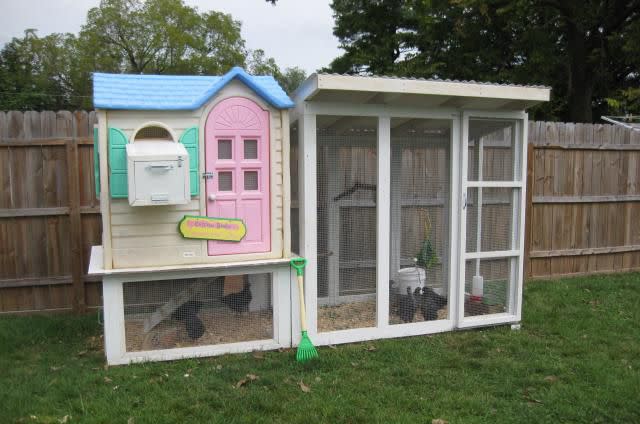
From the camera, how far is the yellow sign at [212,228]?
3598 mm

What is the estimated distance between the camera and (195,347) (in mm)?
3729

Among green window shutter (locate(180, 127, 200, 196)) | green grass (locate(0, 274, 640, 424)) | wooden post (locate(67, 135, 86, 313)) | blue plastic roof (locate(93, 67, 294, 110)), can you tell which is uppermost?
blue plastic roof (locate(93, 67, 294, 110))

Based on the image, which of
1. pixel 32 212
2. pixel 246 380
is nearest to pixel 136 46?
pixel 32 212

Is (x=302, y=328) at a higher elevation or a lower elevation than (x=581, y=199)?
lower

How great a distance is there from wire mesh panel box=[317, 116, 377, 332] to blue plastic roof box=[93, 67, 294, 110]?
62 cm

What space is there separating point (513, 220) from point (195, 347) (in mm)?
2869

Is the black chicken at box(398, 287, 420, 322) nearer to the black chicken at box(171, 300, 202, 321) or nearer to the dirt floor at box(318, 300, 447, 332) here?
the dirt floor at box(318, 300, 447, 332)

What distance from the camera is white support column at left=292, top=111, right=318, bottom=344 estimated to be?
3.81 meters

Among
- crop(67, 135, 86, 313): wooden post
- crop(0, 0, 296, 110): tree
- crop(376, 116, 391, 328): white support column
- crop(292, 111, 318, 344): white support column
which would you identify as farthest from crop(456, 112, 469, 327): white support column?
crop(0, 0, 296, 110): tree

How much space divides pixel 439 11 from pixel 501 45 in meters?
2.16

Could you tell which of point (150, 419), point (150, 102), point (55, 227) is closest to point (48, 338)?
point (55, 227)

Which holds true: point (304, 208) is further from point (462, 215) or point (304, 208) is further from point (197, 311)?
point (462, 215)

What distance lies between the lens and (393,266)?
456 centimetres

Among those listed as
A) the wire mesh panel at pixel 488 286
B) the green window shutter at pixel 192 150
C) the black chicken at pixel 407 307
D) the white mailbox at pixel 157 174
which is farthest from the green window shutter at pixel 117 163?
the wire mesh panel at pixel 488 286
